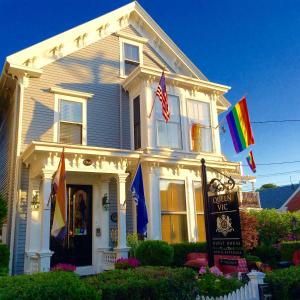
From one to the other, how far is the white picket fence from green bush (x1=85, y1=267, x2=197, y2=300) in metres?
0.55

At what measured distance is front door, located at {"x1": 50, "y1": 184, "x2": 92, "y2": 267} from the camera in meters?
10.9

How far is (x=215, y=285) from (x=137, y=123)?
25.8 feet

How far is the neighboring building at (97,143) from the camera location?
10.3 meters

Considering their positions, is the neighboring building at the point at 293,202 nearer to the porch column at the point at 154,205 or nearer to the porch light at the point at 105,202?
the porch column at the point at 154,205

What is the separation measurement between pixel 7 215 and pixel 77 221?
219 centimetres

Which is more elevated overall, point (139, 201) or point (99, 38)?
point (99, 38)

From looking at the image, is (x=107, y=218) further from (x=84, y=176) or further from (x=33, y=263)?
(x=33, y=263)

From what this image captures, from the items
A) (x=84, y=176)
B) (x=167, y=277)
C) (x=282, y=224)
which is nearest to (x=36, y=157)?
(x=84, y=176)

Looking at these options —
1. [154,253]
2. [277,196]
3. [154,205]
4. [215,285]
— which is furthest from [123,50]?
[277,196]

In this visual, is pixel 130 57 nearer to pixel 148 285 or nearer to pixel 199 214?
pixel 199 214

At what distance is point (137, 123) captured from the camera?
506 inches

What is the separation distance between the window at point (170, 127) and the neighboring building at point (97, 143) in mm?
40

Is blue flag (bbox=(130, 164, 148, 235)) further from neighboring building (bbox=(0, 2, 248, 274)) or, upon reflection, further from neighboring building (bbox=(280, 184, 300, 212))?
neighboring building (bbox=(280, 184, 300, 212))

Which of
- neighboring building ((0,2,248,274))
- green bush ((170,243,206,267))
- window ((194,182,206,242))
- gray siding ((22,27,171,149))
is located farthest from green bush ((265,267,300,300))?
gray siding ((22,27,171,149))
